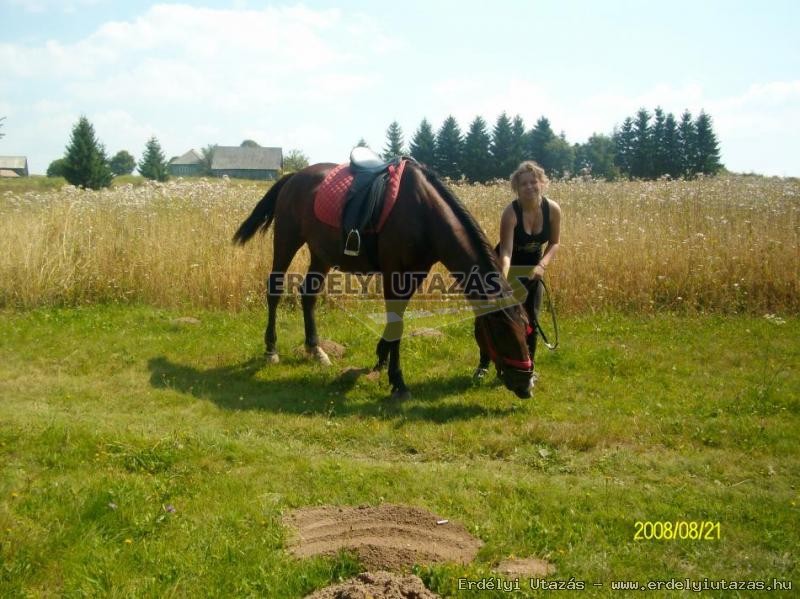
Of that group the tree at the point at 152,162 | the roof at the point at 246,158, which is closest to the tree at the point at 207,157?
the roof at the point at 246,158

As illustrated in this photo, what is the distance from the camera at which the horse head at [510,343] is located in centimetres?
470

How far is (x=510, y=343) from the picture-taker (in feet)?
15.5

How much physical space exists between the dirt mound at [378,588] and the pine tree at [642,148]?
133 ft

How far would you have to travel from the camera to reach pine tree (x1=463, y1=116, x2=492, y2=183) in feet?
130

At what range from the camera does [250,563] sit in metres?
2.86

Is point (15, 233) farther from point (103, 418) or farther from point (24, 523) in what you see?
point (24, 523)

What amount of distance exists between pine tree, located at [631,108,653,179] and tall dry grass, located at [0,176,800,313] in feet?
104

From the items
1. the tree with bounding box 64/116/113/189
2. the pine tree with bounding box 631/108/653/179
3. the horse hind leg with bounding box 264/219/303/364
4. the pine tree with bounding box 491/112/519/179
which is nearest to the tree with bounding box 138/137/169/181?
the tree with bounding box 64/116/113/189

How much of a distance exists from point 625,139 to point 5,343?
4344cm

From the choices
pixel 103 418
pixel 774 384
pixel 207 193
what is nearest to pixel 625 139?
pixel 207 193

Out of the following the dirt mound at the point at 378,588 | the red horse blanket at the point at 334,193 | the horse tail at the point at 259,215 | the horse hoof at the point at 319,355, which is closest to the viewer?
the dirt mound at the point at 378,588

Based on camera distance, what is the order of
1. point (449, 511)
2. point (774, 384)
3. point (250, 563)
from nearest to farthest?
point (250, 563)
point (449, 511)
point (774, 384)

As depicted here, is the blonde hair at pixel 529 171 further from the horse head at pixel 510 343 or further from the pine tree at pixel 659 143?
the pine tree at pixel 659 143

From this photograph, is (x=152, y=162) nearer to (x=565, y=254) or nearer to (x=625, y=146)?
(x=625, y=146)
